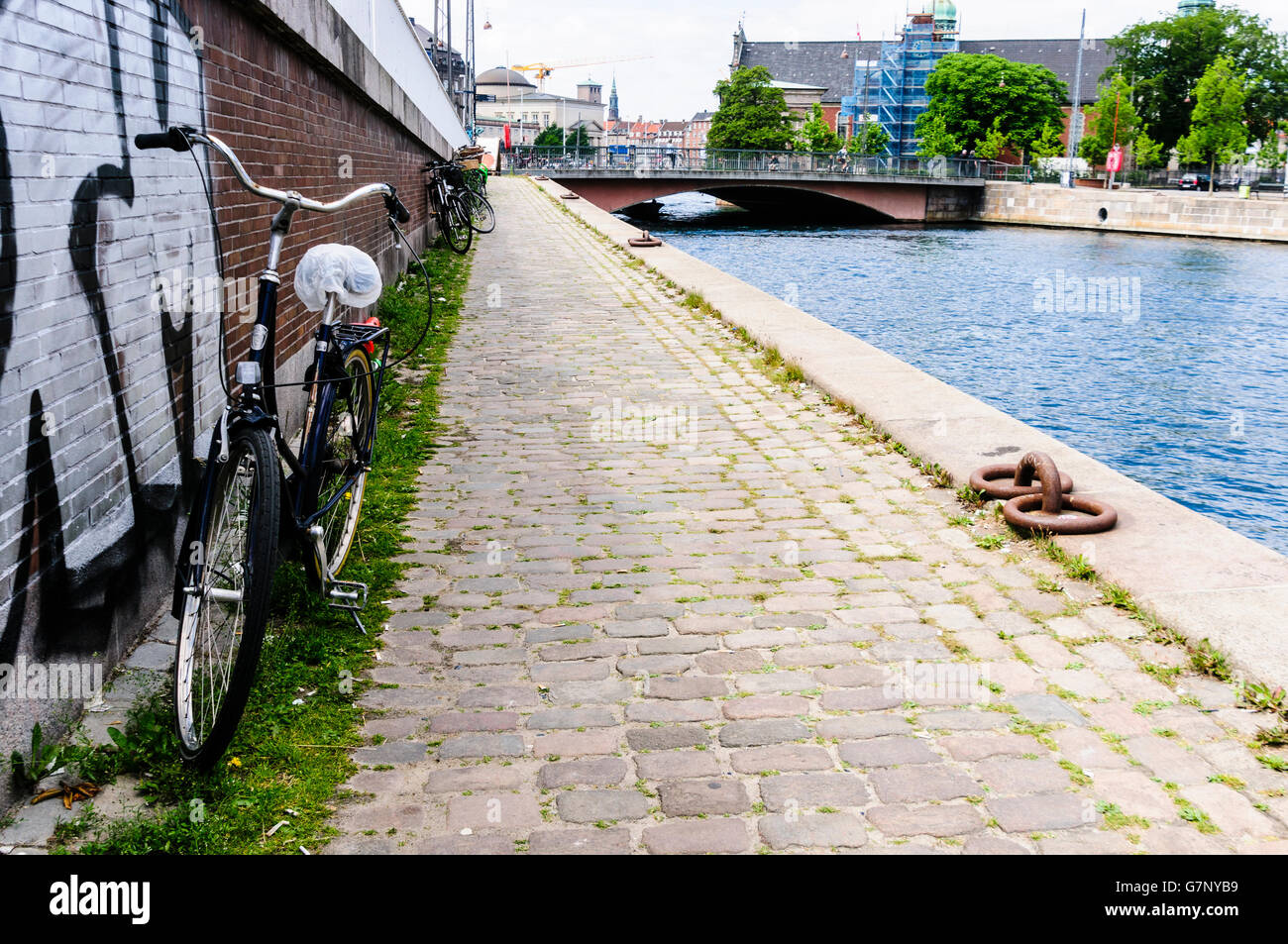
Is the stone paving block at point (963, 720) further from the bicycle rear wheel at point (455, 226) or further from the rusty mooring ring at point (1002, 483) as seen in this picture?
the bicycle rear wheel at point (455, 226)

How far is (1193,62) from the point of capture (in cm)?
7500

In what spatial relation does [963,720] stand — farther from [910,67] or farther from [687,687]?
[910,67]

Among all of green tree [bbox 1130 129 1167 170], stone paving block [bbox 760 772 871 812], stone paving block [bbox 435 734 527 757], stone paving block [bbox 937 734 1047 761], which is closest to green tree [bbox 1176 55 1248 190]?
green tree [bbox 1130 129 1167 170]

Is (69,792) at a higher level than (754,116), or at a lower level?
lower

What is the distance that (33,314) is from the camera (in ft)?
9.75

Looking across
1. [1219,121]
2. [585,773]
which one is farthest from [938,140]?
[585,773]

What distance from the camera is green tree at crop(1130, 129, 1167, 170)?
70231 mm

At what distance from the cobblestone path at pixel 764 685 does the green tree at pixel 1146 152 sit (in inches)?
2877

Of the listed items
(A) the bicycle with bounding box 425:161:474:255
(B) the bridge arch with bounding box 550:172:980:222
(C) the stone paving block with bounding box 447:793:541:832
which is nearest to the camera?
(C) the stone paving block with bounding box 447:793:541:832

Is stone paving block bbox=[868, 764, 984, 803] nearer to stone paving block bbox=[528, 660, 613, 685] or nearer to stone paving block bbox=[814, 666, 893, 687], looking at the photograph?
stone paving block bbox=[814, 666, 893, 687]

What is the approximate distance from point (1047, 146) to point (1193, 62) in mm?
10588

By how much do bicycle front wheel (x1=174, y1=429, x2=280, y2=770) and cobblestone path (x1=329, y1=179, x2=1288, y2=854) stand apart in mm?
423

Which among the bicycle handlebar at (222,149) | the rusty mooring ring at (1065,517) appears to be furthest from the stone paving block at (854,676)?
the bicycle handlebar at (222,149)
